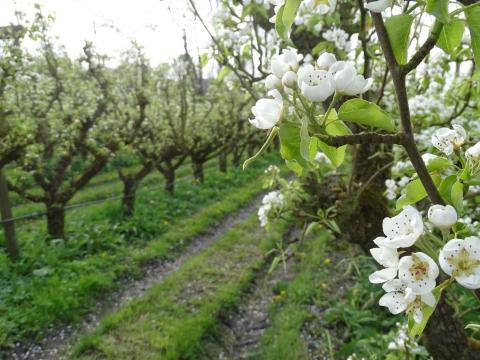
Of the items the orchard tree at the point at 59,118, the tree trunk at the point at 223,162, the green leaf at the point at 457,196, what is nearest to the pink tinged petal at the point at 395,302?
→ the green leaf at the point at 457,196

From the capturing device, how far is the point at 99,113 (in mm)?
7398

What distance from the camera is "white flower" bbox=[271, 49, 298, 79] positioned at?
97 cm

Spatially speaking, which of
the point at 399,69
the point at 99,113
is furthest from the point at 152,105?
the point at 399,69

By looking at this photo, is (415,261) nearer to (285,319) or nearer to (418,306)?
(418,306)

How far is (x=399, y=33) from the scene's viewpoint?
0.82 m

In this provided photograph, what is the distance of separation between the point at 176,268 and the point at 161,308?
1417mm

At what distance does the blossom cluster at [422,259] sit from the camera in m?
0.80

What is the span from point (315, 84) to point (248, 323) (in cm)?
436

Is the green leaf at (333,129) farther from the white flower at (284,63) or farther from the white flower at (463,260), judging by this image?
the white flower at (463,260)

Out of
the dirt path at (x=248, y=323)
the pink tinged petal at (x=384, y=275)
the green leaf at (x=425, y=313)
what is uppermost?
the pink tinged petal at (x=384, y=275)

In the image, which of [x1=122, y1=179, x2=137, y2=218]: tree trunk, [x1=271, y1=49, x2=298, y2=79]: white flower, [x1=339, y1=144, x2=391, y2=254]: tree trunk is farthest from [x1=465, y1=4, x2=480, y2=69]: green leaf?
[x1=122, y1=179, x2=137, y2=218]: tree trunk

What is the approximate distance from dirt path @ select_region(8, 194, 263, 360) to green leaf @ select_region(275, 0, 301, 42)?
415cm

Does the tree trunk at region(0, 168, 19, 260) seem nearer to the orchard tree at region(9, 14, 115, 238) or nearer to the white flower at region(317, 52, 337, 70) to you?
the orchard tree at region(9, 14, 115, 238)

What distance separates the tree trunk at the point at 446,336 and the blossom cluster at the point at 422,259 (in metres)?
1.43
